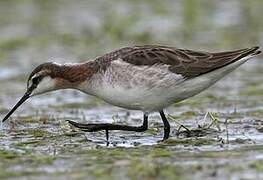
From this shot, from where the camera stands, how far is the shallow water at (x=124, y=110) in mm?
10266

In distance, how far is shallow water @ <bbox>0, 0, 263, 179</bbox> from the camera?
10.3 meters

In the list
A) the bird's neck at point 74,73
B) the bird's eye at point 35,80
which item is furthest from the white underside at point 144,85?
the bird's eye at point 35,80

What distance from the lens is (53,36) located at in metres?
22.1

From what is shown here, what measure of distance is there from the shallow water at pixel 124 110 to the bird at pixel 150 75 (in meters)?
0.58

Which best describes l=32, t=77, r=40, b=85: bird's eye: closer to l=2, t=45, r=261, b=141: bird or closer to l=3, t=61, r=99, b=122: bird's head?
l=3, t=61, r=99, b=122: bird's head

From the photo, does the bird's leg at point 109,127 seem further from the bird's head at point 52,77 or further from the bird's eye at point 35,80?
the bird's eye at point 35,80

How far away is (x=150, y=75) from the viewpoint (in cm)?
1175

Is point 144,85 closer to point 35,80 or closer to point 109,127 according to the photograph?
point 109,127

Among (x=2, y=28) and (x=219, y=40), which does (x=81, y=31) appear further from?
(x=219, y=40)

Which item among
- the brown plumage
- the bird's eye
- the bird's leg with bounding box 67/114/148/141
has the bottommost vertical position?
the bird's leg with bounding box 67/114/148/141

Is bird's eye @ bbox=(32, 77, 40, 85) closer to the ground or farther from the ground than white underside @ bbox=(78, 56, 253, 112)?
farther from the ground

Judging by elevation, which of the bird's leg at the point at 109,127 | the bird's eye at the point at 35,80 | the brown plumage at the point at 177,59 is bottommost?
the bird's leg at the point at 109,127

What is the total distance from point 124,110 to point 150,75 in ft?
12.9

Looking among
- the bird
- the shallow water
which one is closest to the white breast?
the bird
